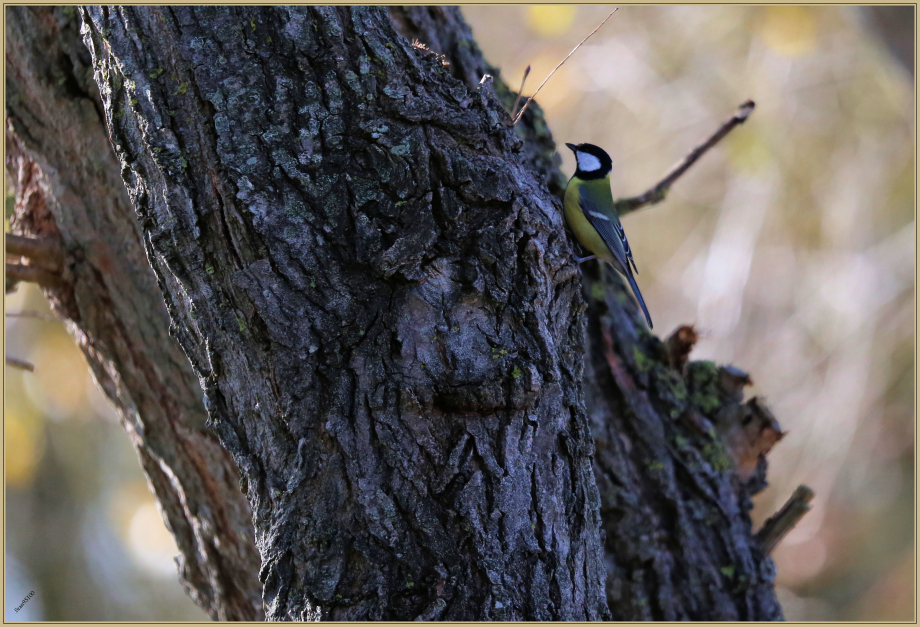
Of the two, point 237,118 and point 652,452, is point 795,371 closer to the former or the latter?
point 652,452

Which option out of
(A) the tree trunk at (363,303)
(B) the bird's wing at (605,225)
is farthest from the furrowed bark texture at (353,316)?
(B) the bird's wing at (605,225)

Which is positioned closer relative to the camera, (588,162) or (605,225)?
(605,225)

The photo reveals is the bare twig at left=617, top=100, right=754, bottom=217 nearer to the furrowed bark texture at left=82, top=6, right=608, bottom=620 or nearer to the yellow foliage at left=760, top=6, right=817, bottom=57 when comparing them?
the furrowed bark texture at left=82, top=6, right=608, bottom=620

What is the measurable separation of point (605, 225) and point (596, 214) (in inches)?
4.1

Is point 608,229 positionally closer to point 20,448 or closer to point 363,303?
point 363,303

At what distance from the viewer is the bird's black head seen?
165 inches

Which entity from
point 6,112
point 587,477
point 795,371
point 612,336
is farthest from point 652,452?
point 795,371

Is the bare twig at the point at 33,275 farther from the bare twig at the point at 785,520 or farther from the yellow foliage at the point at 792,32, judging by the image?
the yellow foliage at the point at 792,32

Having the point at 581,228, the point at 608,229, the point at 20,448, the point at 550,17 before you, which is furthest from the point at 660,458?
the point at 20,448

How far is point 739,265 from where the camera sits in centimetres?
499

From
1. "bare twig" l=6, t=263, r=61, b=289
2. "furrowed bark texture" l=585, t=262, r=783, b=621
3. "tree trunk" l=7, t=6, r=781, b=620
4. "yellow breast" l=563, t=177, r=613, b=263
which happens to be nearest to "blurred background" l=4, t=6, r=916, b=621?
"yellow breast" l=563, t=177, r=613, b=263

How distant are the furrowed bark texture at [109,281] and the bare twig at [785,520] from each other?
2.08 m

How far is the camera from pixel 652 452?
2.70 metres

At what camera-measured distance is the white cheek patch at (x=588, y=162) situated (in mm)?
4223
